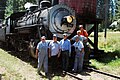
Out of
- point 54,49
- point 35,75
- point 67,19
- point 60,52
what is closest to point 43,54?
point 54,49

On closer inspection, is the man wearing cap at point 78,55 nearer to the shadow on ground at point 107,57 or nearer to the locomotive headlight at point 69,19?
the locomotive headlight at point 69,19

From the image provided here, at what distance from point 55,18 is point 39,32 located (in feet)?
3.53

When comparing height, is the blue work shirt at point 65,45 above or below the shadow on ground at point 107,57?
above

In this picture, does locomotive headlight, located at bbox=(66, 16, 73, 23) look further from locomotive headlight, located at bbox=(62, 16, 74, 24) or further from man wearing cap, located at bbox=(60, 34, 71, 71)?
man wearing cap, located at bbox=(60, 34, 71, 71)

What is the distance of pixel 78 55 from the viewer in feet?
39.6

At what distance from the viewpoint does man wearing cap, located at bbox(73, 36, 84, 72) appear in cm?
1192

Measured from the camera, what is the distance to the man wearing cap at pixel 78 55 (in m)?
11.9

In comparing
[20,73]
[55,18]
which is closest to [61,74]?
[20,73]

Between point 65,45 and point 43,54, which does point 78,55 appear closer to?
point 65,45

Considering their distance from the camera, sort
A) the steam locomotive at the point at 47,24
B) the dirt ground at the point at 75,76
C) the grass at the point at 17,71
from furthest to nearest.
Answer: the steam locomotive at the point at 47,24, the grass at the point at 17,71, the dirt ground at the point at 75,76

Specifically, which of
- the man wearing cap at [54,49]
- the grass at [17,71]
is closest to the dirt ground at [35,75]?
the grass at [17,71]

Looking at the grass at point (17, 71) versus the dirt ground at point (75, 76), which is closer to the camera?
the dirt ground at point (75, 76)

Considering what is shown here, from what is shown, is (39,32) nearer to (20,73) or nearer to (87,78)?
(20,73)

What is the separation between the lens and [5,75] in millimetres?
11055
